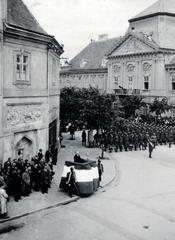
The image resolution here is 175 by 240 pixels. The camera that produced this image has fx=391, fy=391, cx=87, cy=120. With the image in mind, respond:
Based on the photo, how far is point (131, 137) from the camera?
1257 inches

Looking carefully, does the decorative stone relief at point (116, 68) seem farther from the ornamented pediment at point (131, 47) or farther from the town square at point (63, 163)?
the town square at point (63, 163)

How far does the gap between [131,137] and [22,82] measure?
13.8 metres

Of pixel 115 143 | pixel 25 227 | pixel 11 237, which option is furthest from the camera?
pixel 115 143

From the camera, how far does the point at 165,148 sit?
3369cm

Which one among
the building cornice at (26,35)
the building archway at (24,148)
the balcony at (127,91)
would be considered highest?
the building cornice at (26,35)

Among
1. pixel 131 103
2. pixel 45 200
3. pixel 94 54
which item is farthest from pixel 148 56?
pixel 45 200

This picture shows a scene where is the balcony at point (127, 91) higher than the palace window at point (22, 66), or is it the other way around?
the palace window at point (22, 66)

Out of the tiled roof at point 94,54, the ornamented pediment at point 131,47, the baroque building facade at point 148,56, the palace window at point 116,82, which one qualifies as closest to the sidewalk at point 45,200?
the baroque building facade at point 148,56

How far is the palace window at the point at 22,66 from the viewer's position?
20136 mm

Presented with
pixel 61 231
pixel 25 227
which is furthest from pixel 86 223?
pixel 25 227

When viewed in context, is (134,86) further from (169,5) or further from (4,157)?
(4,157)

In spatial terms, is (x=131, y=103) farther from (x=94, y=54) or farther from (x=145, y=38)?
(x=94, y=54)

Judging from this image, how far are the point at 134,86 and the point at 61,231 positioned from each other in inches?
1798

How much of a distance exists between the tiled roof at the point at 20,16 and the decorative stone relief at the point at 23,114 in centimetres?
417
